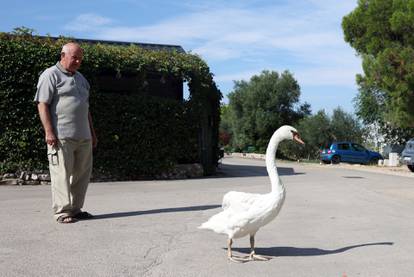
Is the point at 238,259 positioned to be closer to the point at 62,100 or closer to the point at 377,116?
the point at 62,100

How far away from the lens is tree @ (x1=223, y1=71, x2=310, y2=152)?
141ft

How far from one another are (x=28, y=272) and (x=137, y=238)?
173 centimetres

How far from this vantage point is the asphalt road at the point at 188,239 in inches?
189

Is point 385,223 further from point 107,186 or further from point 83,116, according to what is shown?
point 107,186

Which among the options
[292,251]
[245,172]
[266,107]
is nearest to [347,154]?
[266,107]

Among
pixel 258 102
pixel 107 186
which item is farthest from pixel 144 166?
pixel 258 102

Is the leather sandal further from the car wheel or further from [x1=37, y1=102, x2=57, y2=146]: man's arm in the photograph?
the car wheel

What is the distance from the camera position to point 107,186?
41.7 ft

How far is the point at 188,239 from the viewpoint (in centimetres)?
613

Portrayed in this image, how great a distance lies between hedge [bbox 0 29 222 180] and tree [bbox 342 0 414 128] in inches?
445

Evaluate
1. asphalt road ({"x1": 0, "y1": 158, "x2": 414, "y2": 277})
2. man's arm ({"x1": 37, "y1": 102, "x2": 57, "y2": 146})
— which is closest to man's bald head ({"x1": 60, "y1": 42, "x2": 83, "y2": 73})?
man's arm ({"x1": 37, "y1": 102, "x2": 57, "y2": 146})

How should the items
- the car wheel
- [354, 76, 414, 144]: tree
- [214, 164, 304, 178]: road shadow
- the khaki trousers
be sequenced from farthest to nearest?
[354, 76, 414, 144]: tree → the car wheel → [214, 164, 304, 178]: road shadow → the khaki trousers

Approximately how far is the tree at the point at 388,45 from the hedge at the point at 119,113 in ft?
37.1

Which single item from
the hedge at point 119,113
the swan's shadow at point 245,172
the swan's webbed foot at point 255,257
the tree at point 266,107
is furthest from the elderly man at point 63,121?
the tree at point 266,107
